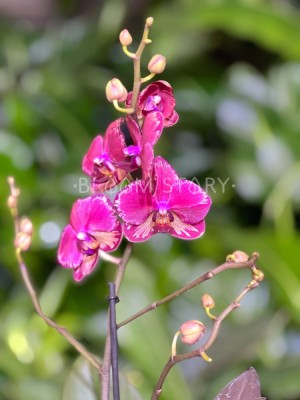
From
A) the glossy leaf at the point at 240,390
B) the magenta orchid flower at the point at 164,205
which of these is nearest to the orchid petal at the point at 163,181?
the magenta orchid flower at the point at 164,205

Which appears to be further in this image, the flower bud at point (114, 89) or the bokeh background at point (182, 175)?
the bokeh background at point (182, 175)

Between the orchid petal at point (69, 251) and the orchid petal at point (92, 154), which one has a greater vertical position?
the orchid petal at point (92, 154)

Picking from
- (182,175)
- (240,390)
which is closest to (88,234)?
(240,390)

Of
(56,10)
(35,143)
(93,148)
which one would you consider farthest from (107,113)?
(93,148)

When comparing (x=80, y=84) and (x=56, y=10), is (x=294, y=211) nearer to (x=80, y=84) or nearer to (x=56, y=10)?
(x=80, y=84)

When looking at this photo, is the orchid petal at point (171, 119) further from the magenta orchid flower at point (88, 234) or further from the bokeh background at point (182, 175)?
the bokeh background at point (182, 175)

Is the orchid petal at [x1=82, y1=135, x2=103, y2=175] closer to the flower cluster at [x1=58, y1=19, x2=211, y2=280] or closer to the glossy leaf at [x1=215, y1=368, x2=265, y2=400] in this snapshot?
the flower cluster at [x1=58, y1=19, x2=211, y2=280]

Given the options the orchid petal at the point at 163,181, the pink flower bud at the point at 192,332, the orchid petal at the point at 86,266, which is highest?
the orchid petal at the point at 163,181

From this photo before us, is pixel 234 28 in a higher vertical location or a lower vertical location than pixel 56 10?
lower
